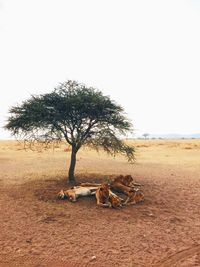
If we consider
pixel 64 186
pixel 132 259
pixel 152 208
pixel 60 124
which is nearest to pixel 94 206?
pixel 152 208

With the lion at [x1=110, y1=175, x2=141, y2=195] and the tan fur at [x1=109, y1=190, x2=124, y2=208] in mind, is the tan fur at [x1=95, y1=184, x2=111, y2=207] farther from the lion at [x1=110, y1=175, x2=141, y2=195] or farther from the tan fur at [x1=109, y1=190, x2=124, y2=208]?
the lion at [x1=110, y1=175, x2=141, y2=195]

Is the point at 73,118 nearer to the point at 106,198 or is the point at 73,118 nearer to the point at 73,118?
the point at 73,118

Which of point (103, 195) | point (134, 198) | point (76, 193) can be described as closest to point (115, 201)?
point (103, 195)

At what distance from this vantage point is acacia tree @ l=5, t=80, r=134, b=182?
18.5 m

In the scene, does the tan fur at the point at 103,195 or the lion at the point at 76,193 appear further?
the lion at the point at 76,193

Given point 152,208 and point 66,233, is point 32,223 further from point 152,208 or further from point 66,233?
point 152,208

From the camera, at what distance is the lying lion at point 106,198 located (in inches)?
577

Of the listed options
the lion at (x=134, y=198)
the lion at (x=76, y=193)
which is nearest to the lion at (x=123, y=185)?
the lion at (x=134, y=198)

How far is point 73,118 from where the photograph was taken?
63.3 feet

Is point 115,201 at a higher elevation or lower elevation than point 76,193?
lower

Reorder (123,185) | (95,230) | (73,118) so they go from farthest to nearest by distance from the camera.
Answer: (73,118) < (123,185) < (95,230)

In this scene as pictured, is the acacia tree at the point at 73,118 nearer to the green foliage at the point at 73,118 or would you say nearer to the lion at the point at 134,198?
the green foliage at the point at 73,118

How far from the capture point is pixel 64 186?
59.6 ft

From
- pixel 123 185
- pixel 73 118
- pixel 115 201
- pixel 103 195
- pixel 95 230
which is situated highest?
pixel 73 118
